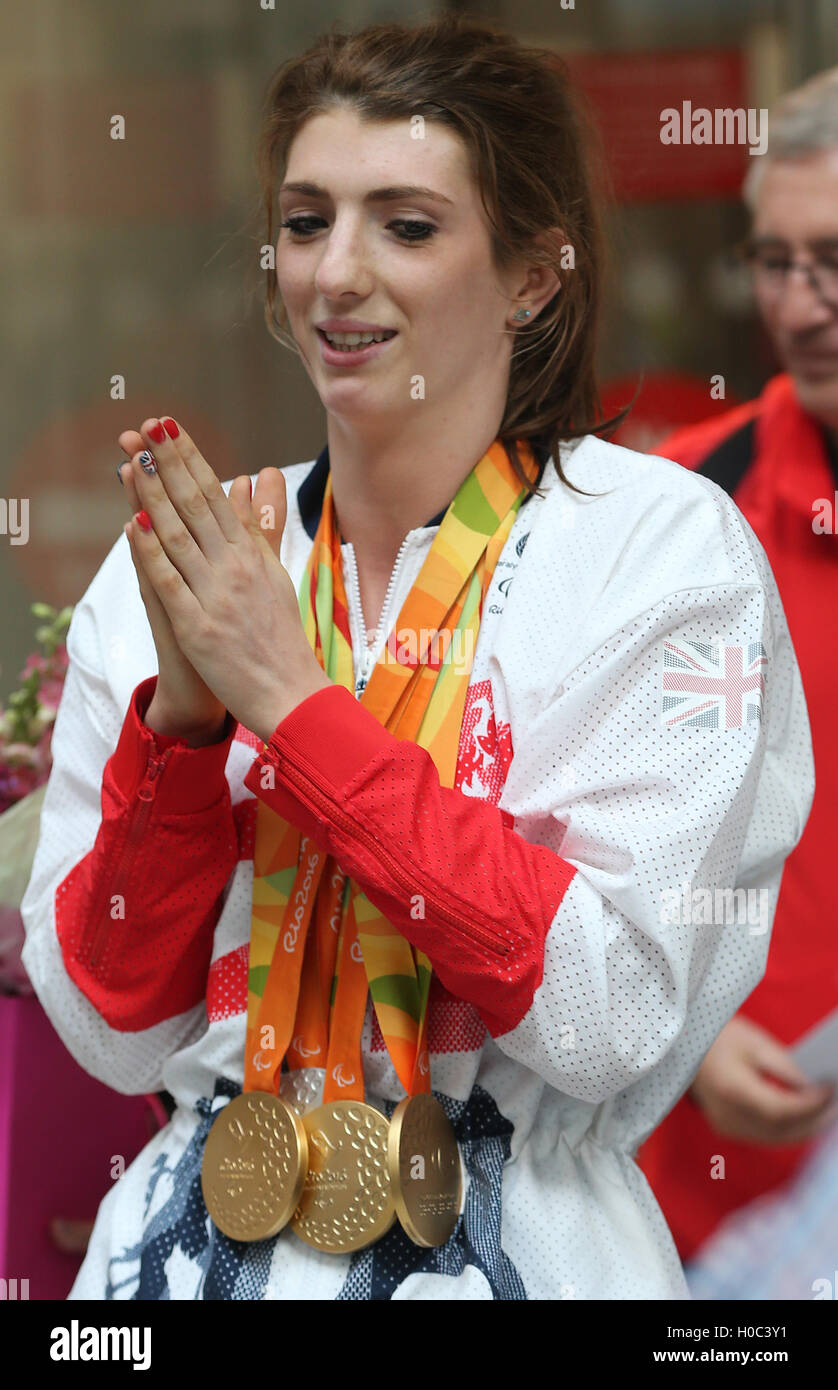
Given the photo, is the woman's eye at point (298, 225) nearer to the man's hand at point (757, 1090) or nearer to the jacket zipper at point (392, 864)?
the jacket zipper at point (392, 864)

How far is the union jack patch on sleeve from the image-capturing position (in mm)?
1443

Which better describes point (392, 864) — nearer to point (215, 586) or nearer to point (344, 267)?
point (215, 586)

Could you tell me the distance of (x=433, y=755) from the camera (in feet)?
4.95

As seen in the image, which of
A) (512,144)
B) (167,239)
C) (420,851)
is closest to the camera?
(420,851)

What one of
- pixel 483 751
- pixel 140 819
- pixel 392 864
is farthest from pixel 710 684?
pixel 140 819

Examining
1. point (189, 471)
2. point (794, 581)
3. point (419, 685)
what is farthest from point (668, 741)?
point (794, 581)

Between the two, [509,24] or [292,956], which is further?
[509,24]

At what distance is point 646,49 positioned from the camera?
2.38 metres

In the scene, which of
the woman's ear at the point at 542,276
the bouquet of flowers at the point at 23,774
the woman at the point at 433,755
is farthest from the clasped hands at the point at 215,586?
the bouquet of flowers at the point at 23,774

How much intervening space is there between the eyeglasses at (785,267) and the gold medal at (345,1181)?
1381 millimetres

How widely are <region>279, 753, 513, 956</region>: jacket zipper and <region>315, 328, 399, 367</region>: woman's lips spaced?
44 centimetres

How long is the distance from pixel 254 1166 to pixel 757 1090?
1.02 m
